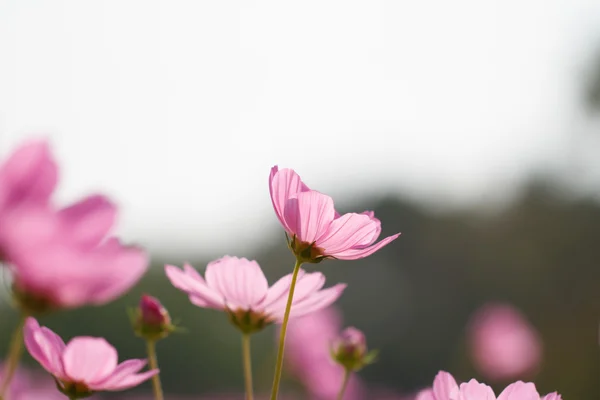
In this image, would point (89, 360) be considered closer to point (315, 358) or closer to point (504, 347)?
point (315, 358)

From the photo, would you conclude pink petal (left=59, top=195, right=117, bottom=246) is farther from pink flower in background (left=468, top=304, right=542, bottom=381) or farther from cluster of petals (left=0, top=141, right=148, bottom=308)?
pink flower in background (left=468, top=304, right=542, bottom=381)

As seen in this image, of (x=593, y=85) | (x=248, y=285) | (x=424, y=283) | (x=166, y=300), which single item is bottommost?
(x=424, y=283)

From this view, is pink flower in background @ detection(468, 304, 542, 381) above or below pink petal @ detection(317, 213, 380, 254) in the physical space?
below

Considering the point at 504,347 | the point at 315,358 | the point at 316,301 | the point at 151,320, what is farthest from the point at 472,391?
the point at 504,347

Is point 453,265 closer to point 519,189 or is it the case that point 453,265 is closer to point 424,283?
point 424,283

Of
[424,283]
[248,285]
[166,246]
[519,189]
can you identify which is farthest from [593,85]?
[248,285]

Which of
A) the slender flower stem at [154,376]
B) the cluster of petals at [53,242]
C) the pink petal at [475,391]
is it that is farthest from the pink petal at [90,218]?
the pink petal at [475,391]

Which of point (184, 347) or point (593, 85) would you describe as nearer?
point (184, 347)

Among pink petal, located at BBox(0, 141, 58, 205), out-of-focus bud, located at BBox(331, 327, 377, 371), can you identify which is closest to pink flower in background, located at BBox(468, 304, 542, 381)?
out-of-focus bud, located at BBox(331, 327, 377, 371)
